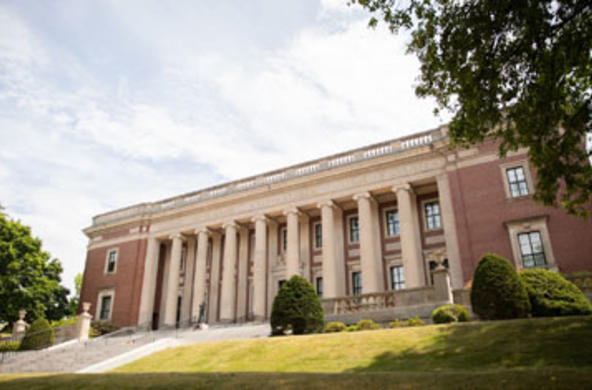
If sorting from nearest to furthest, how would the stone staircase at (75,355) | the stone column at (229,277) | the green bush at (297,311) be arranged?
the stone staircase at (75,355), the green bush at (297,311), the stone column at (229,277)

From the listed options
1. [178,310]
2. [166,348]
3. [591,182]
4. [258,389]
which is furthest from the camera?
[178,310]

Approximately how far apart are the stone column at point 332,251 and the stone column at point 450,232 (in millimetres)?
7263

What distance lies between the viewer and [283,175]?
1367 inches

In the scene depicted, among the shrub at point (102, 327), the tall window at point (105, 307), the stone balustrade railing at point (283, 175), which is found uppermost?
the stone balustrade railing at point (283, 175)

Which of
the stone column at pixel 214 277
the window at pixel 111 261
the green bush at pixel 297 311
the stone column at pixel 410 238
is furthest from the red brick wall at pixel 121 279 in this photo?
the stone column at pixel 410 238

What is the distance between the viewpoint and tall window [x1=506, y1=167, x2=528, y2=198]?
2534 centimetres

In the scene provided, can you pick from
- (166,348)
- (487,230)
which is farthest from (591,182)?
(166,348)

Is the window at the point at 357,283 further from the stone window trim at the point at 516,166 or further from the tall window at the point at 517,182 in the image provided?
the tall window at the point at 517,182

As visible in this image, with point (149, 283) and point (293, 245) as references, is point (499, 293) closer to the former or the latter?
point (293, 245)

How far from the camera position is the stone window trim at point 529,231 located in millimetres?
23391

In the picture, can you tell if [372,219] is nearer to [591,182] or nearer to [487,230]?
[487,230]

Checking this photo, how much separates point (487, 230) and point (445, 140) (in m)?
6.28

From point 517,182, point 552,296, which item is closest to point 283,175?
point 517,182

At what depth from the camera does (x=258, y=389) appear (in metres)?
8.80
